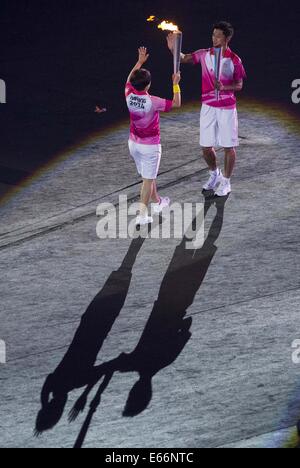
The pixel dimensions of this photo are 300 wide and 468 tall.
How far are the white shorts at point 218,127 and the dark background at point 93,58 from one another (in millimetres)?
2900

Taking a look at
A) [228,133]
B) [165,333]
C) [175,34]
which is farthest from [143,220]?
[165,333]

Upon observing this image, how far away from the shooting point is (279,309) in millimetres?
11156

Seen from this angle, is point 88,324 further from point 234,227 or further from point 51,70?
point 51,70

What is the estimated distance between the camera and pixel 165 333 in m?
10.9

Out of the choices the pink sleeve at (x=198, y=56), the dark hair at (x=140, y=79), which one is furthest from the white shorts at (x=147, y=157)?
the pink sleeve at (x=198, y=56)

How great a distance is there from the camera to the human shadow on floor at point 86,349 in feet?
31.8

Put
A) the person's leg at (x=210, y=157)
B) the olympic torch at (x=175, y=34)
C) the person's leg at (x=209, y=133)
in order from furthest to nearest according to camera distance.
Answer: the person's leg at (x=210, y=157)
the person's leg at (x=209, y=133)
the olympic torch at (x=175, y=34)

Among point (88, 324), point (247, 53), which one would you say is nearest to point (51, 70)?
point (247, 53)

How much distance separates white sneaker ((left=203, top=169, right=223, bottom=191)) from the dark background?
2.74m

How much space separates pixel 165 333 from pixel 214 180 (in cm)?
380

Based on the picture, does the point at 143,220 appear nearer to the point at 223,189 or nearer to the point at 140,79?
the point at 223,189

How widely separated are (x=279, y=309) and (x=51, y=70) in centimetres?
923

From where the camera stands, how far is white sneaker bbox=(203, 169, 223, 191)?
46.5ft

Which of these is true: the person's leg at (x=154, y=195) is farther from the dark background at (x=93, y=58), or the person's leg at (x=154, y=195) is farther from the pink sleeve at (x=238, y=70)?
the dark background at (x=93, y=58)
